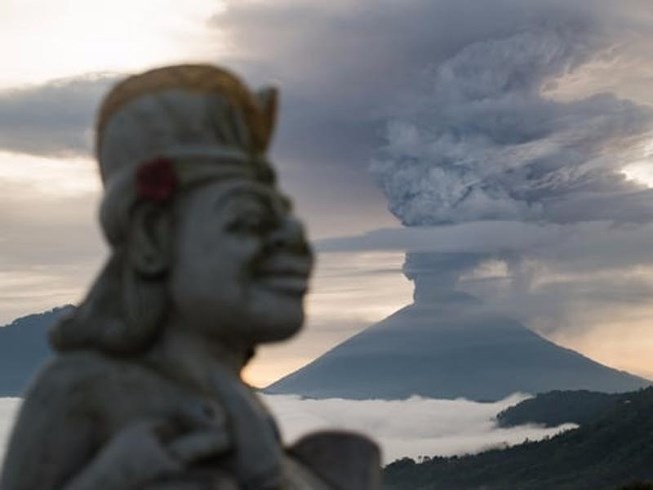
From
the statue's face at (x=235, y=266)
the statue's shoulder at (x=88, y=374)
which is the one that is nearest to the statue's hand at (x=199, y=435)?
the statue's shoulder at (x=88, y=374)

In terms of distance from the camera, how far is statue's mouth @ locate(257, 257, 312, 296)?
289 inches

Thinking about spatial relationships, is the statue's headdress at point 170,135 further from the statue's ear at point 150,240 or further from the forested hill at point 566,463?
the forested hill at point 566,463

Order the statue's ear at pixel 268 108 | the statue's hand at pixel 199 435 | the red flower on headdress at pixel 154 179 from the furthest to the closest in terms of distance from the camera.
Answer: the statue's ear at pixel 268 108 → the red flower on headdress at pixel 154 179 → the statue's hand at pixel 199 435

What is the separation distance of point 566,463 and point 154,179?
85671mm

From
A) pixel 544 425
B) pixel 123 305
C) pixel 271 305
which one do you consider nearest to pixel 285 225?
pixel 271 305

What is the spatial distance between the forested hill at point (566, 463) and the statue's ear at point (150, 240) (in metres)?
72.8

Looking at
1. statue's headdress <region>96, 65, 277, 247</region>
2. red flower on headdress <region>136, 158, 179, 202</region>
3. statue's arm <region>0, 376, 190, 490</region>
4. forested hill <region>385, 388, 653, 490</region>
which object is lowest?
forested hill <region>385, 388, 653, 490</region>

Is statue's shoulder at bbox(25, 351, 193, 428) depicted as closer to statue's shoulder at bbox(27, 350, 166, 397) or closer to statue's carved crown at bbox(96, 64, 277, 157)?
statue's shoulder at bbox(27, 350, 166, 397)

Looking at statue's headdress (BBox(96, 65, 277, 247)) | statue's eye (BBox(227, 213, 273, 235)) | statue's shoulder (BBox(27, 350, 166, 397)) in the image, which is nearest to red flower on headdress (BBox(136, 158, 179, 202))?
statue's headdress (BBox(96, 65, 277, 247))

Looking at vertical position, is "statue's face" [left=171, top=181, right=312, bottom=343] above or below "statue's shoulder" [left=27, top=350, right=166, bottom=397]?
above

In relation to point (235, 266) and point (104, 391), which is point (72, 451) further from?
point (235, 266)

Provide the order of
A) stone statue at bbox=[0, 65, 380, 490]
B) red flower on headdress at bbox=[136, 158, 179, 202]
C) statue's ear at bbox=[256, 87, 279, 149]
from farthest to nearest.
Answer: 1. statue's ear at bbox=[256, 87, 279, 149]
2. red flower on headdress at bbox=[136, 158, 179, 202]
3. stone statue at bbox=[0, 65, 380, 490]

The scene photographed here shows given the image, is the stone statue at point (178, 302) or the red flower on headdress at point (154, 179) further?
the red flower on headdress at point (154, 179)

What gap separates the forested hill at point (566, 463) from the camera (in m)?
82.9
